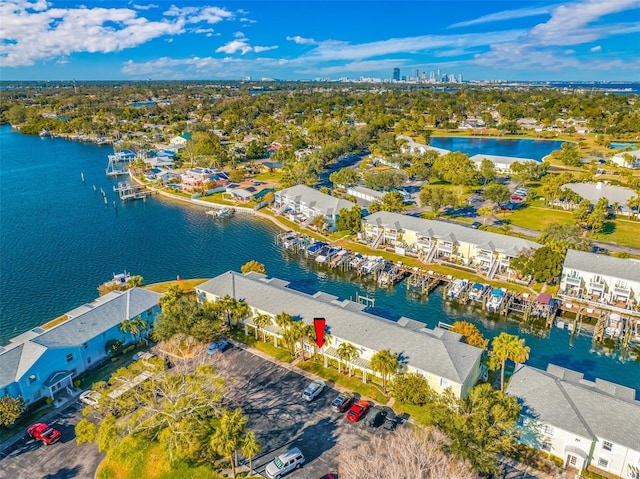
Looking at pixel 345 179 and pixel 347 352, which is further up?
pixel 345 179

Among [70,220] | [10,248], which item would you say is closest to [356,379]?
[10,248]

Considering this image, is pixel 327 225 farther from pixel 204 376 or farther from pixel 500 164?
pixel 500 164

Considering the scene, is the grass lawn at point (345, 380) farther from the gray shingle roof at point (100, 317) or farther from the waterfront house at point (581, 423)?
the gray shingle roof at point (100, 317)

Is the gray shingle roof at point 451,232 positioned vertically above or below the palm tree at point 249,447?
above

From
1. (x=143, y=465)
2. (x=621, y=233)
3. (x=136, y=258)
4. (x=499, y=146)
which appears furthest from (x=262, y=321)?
(x=499, y=146)

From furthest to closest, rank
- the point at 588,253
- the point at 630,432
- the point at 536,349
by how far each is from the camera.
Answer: the point at 588,253
the point at 536,349
the point at 630,432

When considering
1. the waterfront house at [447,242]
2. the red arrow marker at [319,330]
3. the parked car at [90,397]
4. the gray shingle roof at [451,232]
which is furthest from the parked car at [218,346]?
the gray shingle roof at [451,232]

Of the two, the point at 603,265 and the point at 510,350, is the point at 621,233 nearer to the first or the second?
the point at 603,265
